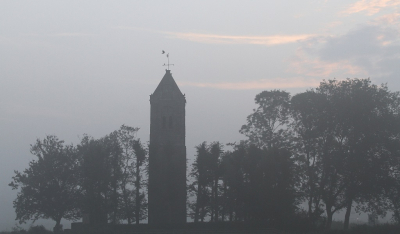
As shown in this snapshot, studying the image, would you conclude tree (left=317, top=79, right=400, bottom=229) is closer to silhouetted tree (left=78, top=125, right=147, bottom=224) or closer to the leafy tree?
the leafy tree

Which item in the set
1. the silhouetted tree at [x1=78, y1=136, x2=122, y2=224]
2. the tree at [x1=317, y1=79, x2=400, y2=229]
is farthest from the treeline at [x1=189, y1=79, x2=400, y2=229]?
the silhouetted tree at [x1=78, y1=136, x2=122, y2=224]

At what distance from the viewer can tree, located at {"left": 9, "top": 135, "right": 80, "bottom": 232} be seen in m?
58.6

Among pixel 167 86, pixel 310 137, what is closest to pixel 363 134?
pixel 310 137

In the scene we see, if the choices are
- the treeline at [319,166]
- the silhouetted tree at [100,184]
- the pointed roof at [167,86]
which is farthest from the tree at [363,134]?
the silhouetted tree at [100,184]

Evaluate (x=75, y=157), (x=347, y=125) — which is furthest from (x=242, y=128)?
(x=75, y=157)

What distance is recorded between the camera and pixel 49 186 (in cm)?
5912

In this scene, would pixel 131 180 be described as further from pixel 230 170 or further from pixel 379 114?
pixel 379 114

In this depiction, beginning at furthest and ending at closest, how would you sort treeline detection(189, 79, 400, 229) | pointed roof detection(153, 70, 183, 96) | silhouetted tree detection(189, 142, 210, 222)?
pointed roof detection(153, 70, 183, 96)
silhouetted tree detection(189, 142, 210, 222)
treeline detection(189, 79, 400, 229)

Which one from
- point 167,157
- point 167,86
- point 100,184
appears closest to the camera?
point 100,184

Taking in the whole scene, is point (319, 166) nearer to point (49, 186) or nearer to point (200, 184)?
point (200, 184)

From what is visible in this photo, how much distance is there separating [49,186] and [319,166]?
29.0 meters

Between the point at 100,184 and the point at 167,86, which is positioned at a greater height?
the point at 167,86

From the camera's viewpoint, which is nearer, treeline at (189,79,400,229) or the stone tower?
treeline at (189,79,400,229)

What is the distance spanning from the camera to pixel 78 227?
4741 centimetres
